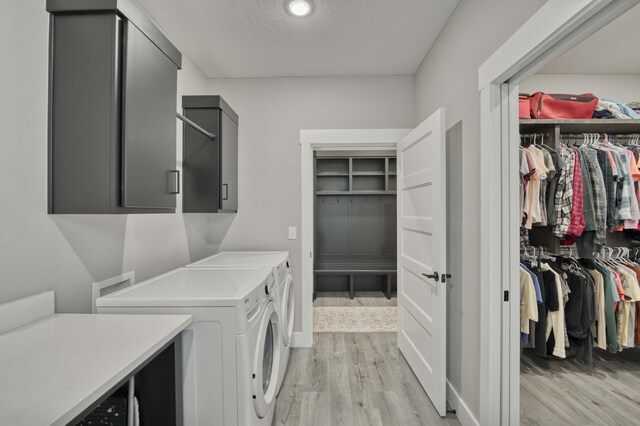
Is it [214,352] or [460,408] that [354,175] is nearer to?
[460,408]

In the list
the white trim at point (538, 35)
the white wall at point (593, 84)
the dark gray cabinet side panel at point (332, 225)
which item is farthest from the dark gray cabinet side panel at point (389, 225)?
the white trim at point (538, 35)

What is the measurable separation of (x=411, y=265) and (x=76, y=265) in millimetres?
2101

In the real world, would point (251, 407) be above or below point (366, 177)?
below

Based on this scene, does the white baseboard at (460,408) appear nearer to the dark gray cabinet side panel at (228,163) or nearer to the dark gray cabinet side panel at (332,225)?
the dark gray cabinet side panel at (228,163)

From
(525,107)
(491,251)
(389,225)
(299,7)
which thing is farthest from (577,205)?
(389,225)

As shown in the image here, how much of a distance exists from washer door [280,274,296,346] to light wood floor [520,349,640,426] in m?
1.49

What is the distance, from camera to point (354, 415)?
1863 millimetres

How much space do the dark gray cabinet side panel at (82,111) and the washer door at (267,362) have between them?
0.88 metres

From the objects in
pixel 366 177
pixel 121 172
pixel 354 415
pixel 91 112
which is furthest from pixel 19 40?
pixel 366 177

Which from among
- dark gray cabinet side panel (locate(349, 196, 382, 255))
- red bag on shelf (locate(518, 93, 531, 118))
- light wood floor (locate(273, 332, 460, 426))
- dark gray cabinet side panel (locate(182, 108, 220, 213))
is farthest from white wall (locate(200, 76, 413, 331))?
dark gray cabinet side panel (locate(349, 196, 382, 255))

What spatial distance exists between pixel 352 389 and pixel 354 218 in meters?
2.86

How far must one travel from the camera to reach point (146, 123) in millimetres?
1263

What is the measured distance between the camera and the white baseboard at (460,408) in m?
1.68

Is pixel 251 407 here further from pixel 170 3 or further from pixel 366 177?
pixel 366 177
